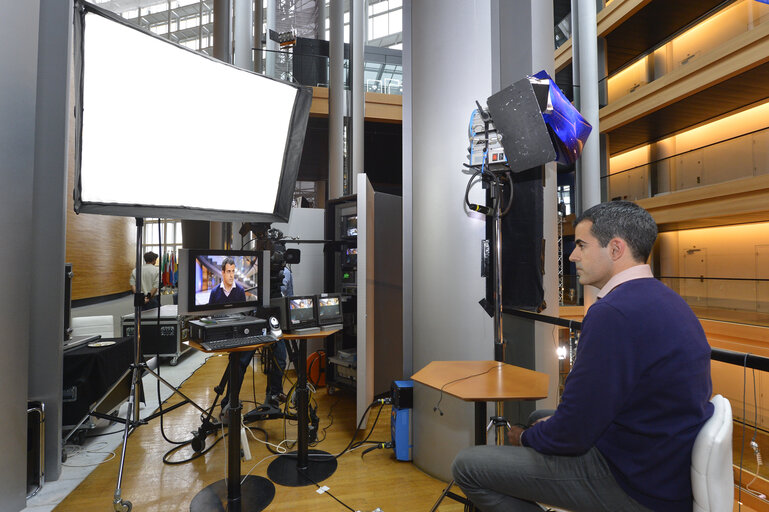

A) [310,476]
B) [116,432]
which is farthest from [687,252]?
[116,432]

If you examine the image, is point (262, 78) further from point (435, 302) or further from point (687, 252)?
point (687, 252)

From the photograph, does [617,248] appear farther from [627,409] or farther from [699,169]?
[699,169]

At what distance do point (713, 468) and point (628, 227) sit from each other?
2.31 feet

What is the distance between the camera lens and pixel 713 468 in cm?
97

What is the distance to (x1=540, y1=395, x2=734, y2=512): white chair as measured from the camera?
971 millimetres

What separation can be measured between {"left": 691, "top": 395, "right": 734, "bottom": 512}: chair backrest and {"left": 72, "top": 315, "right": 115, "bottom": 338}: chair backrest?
4.84 metres

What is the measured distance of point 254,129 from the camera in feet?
7.85

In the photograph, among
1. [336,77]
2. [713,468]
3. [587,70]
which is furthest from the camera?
[587,70]

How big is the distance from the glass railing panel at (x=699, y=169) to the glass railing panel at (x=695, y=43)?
2.17 meters

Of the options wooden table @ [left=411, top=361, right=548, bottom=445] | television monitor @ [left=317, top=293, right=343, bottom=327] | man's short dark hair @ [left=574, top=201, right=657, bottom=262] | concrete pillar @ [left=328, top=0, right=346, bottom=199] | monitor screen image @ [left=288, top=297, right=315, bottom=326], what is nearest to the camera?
man's short dark hair @ [left=574, top=201, right=657, bottom=262]

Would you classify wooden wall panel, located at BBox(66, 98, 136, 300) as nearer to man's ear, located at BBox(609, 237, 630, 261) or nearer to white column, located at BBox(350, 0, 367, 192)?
white column, located at BBox(350, 0, 367, 192)

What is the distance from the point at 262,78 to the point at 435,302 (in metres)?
1.83

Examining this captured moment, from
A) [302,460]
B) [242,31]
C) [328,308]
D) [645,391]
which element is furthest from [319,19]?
[645,391]

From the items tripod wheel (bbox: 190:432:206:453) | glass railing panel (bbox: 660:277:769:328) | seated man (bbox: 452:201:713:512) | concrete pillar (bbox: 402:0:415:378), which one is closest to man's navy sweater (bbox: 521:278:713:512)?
seated man (bbox: 452:201:713:512)
